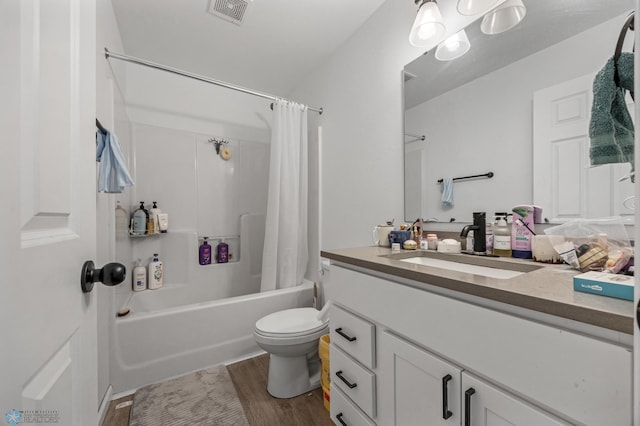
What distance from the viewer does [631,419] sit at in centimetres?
42

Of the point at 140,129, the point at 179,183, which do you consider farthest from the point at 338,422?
the point at 140,129

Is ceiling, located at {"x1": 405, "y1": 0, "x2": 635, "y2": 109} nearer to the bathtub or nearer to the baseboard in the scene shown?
the bathtub

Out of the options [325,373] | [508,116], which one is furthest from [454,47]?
[325,373]

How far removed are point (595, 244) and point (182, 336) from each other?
6.81 ft

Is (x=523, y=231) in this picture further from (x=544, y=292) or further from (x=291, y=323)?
(x=291, y=323)

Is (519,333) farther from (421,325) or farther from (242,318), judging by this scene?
(242,318)

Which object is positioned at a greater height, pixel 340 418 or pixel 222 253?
pixel 222 253

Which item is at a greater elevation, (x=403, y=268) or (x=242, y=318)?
(x=403, y=268)

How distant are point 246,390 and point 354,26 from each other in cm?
249

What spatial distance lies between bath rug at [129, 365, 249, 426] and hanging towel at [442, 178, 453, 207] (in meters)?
1.52

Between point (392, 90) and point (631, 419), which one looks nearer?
point (631, 419)

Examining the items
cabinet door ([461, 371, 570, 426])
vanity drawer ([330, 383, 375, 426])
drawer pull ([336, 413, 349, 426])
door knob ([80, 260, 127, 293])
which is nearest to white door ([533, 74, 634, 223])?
cabinet door ([461, 371, 570, 426])

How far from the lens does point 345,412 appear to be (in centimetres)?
109

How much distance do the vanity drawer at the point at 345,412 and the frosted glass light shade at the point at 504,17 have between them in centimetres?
167
